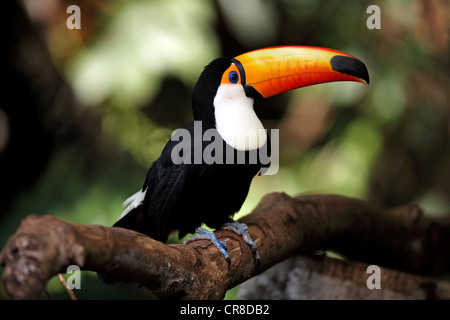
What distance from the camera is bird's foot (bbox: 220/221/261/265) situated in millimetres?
1659

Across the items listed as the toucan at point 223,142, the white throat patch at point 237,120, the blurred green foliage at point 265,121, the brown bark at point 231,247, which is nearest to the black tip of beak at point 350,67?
the toucan at point 223,142

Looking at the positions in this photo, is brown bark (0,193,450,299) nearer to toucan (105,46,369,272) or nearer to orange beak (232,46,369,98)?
toucan (105,46,369,272)

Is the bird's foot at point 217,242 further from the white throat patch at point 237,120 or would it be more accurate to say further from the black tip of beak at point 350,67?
the black tip of beak at point 350,67

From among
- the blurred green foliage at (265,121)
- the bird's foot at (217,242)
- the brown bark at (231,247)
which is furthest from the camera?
the blurred green foliage at (265,121)

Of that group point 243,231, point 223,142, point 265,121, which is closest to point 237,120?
point 223,142

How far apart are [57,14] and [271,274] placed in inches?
75.9

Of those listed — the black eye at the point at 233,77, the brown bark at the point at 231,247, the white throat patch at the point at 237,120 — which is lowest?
the brown bark at the point at 231,247

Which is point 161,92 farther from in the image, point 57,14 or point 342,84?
point 342,84

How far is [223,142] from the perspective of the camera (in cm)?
174

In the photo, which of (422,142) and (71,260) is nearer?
(71,260)

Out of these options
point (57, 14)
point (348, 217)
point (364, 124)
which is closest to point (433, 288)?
point (348, 217)

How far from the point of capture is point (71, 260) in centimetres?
99

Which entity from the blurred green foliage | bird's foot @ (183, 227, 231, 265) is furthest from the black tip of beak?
the blurred green foliage

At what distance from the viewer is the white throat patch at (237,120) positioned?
175 centimetres
